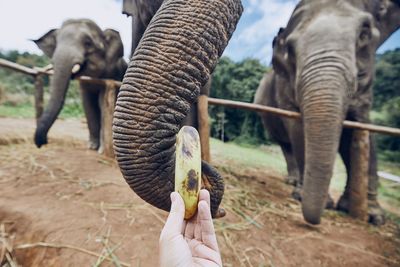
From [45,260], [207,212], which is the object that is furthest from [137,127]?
[45,260]

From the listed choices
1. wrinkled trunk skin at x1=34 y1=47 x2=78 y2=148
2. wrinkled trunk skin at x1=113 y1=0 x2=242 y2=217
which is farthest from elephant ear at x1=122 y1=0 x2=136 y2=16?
wrinkled trunk skin at x1=34 y1=47 x2=78 y2=148

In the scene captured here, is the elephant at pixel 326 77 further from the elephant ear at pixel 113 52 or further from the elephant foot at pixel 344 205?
the elephant ear at pixel 113 52

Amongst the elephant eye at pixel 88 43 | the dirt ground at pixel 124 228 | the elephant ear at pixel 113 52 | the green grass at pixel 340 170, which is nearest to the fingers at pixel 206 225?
the dirt ground at pixel 124 228

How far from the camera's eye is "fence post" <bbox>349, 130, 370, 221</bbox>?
3348mm

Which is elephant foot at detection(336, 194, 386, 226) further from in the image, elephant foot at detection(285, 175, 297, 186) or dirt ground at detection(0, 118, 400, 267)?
elephant foot at detection(285, 175, 297, 186)

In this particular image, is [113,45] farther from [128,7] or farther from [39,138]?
[128,7]

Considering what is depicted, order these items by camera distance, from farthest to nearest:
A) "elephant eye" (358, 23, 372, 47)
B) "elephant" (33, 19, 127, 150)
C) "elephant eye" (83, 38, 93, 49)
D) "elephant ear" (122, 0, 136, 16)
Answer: "elephant eye" (83, 38, 93, 49), "elephant" (33, 19, 127, 150), "elephant eye" (358, 23, 372, 47), "elephant ear" (122, 0, 136, 16)

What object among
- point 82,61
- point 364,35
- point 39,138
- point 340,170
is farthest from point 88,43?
point 340,170

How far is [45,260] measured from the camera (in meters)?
1.78

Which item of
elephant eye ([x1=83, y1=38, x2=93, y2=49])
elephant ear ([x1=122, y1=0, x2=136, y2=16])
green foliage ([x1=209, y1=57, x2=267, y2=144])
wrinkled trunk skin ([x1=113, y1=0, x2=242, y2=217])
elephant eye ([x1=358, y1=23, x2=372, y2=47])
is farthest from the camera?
green foliage ([x1=209, y1=57, x2=267, y2=144])

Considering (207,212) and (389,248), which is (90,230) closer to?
(207,212)

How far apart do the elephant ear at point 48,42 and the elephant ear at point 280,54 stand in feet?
12.4

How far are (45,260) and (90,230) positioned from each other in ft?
1.14

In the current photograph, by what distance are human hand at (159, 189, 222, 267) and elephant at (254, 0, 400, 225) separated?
1.70 metres
